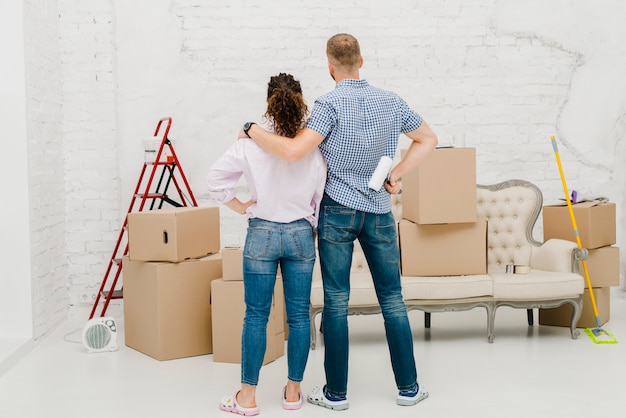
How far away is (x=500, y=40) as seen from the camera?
19.1 ft

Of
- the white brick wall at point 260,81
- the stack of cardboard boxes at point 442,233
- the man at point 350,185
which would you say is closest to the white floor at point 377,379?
the man at point 350,185

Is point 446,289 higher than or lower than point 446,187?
lower

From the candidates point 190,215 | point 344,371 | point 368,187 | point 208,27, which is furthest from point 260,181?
point 208,27

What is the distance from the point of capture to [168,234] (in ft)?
14.0

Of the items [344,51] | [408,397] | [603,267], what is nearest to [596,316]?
[603,267]

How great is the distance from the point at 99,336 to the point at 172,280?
572 mm

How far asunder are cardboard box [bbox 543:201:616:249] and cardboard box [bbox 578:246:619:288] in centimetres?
6

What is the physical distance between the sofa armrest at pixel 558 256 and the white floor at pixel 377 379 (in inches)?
15.2

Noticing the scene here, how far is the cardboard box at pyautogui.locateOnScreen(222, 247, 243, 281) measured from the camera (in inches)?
165

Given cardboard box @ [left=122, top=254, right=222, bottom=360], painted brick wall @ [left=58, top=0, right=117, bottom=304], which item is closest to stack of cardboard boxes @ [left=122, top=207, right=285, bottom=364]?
cardboard box @ [left=122, top=254, right=222, bottom=360]

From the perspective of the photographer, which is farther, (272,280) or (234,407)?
(234,407)

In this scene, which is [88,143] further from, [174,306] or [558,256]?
[558,256]

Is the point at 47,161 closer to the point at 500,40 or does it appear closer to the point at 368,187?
the point at 368,187

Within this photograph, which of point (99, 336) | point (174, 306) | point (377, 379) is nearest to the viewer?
point (377, 379)
